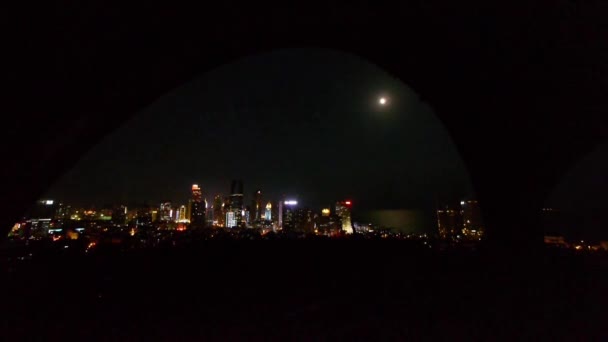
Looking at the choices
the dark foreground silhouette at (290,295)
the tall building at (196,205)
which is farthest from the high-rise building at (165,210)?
the dark foreground silhouette at (290,295)

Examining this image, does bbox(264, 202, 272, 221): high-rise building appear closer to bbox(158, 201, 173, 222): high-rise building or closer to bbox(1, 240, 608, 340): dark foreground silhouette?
bbox(158, 201, 173, 222): high-rise building

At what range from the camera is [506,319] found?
→ 3623mm

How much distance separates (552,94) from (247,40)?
657cm

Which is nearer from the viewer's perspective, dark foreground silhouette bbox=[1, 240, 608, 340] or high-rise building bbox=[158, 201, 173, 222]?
dark foreground silhouette bbox=[1, 240, 608, 340]

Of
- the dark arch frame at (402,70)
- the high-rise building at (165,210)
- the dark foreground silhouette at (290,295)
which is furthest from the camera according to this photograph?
the high-rise building at (165,210)

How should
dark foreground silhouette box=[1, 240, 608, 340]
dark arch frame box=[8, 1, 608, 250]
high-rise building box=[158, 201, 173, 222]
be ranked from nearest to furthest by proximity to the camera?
A: dark foreground silhouette box=[1, 240, 608, 340] < dark arch frame box=[8, 1, 608, 250] < high-rise building box=[158, 201, 173, 222]

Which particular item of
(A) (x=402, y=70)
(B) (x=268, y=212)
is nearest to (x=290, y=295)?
(A) (x=402, y=70)

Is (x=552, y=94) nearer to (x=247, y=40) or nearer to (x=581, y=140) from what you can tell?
(x=581, y=140)

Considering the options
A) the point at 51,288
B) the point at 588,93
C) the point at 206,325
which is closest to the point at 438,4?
the point at 588,93

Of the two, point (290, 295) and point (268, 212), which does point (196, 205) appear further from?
point (290, 295)

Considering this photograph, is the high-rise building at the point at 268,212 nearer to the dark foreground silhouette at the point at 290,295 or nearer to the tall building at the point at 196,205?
the tall building at the point at 196,205

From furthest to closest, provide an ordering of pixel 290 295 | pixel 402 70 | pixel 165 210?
pixel 165 210
pixel 402 70
pixel 290 295

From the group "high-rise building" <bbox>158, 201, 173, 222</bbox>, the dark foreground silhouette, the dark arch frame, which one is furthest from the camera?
"high-rise building" <bbox>158, 201, 173, 222</bbox>

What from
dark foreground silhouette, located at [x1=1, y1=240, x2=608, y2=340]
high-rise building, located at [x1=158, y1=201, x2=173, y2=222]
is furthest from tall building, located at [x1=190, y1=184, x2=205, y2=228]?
dark foreground silhouette, located at [x1=1, y1=240, x2=608, y2=340]
